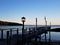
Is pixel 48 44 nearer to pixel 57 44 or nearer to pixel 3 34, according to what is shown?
pixel 57 44

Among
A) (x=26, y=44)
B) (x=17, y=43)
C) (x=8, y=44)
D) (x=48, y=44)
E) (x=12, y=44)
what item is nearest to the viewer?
(x=8, y=44)

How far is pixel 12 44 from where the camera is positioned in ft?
32.8

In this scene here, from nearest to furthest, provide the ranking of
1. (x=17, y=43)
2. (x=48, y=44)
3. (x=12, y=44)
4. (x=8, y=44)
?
(x=8, y=44), (x=12, y=44), (x=17, y=43), (x=48, y=44)

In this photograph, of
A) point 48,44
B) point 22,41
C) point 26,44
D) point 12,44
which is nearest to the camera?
point 12,44

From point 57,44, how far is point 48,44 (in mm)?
1449

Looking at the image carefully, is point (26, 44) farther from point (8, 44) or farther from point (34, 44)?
point (8, 44)

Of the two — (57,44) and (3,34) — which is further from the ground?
(3,34)

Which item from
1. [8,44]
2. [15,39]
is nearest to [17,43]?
[15,39]

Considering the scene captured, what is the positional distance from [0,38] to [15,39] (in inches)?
92.8

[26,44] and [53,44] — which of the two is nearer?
[26,44]

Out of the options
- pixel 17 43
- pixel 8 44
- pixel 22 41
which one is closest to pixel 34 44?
pixel 22 41

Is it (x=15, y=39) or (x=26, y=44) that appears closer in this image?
(x=15, y=39)

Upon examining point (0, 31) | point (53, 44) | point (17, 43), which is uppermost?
point (0, 31)

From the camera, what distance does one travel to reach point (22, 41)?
12.0 meters
